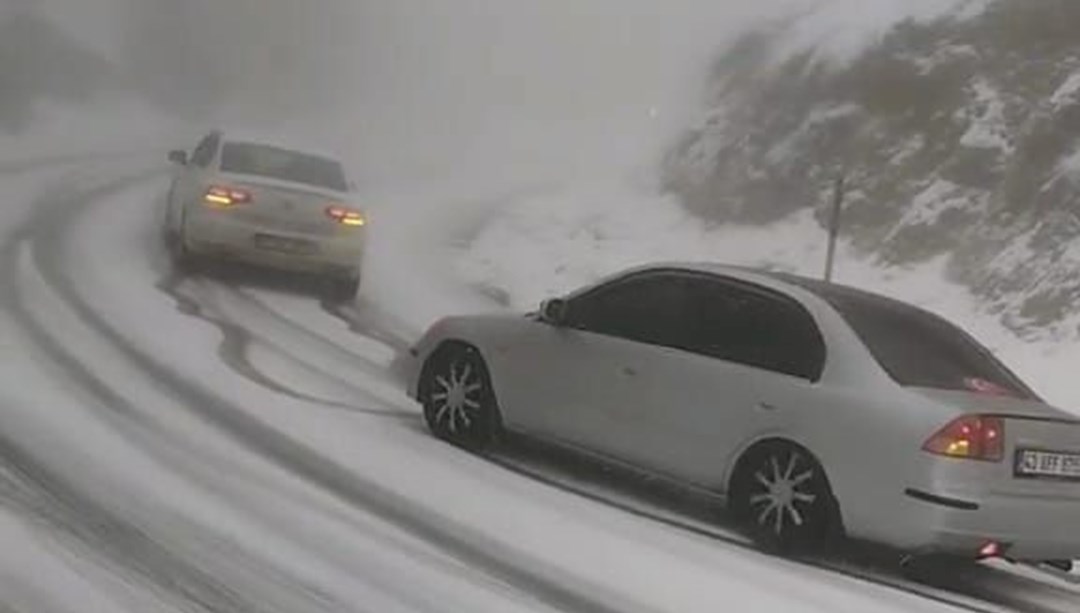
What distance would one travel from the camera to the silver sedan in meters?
7.00

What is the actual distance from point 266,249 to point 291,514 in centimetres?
871

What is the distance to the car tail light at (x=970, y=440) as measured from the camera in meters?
6.95

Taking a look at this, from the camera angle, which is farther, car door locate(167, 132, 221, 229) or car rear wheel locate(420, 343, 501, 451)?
car door locate(167, 132, 221, 229)

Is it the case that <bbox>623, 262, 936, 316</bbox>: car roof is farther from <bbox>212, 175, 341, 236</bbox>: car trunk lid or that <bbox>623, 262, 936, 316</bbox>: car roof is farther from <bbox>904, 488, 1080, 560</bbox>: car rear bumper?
<bbox>212, 175, 341, 236</bbox>: car trunk lid

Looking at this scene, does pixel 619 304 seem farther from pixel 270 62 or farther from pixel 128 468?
pixel 270 62

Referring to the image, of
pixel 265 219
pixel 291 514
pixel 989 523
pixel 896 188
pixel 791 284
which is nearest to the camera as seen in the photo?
pixel 291 514

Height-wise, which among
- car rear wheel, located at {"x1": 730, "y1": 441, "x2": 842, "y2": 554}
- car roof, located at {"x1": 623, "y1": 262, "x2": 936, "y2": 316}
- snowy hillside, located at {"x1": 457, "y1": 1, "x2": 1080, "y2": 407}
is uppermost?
snowy hillside, located at {"x1": 457, "y1": 1, "x2": 1080, "y2": 407}

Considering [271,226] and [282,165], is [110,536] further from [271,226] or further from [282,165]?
[282,165]

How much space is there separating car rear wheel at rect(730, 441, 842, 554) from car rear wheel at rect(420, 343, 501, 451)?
197 cm

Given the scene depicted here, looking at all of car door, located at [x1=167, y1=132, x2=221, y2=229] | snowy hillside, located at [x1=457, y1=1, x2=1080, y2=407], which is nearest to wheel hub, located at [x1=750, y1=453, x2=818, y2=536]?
snowy hillside, located at [x1=457, y1=1, x2=1080, y2=407]

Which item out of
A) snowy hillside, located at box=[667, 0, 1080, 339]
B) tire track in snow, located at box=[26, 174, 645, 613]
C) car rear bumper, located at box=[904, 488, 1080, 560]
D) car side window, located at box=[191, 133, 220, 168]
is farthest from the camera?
snowy hillside, located at box=[667, 0, 1080, 339]

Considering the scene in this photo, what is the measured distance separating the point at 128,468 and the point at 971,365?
14.2 feet

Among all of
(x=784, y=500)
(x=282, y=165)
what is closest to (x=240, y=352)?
(x=282, y=165)

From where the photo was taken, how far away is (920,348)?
7703mm
